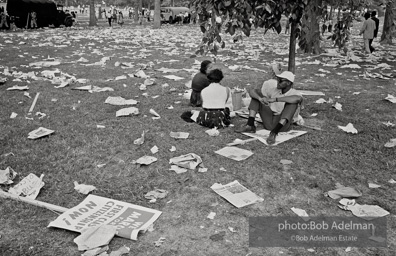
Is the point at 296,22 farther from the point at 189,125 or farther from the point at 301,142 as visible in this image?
the point at 189,125

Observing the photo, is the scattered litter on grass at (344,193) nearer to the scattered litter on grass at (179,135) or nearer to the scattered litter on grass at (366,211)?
the scattered litter on grass at (366,211)

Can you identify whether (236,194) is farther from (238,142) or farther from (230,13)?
(230,13)

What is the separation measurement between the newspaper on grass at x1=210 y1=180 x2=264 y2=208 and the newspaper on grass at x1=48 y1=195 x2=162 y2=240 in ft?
1.80

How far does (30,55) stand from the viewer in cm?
1022

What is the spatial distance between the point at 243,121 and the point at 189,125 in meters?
0.71

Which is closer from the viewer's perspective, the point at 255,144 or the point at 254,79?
the point at 255,144

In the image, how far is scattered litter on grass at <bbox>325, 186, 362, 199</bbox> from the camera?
3.04m

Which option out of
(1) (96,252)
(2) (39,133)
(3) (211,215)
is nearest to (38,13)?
(2) (39,133)

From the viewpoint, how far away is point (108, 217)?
2.76 m

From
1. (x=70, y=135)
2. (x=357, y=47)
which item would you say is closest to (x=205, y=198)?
(x=70, y=135)

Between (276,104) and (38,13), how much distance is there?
20902mm

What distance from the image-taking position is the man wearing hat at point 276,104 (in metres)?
4.21

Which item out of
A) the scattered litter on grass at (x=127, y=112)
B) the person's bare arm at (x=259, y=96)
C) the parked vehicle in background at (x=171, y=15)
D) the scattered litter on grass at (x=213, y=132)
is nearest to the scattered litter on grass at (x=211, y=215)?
the scattered litter on grass at (x=213, y=132)

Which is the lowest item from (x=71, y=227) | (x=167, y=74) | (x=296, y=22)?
(x=71, y=227)
